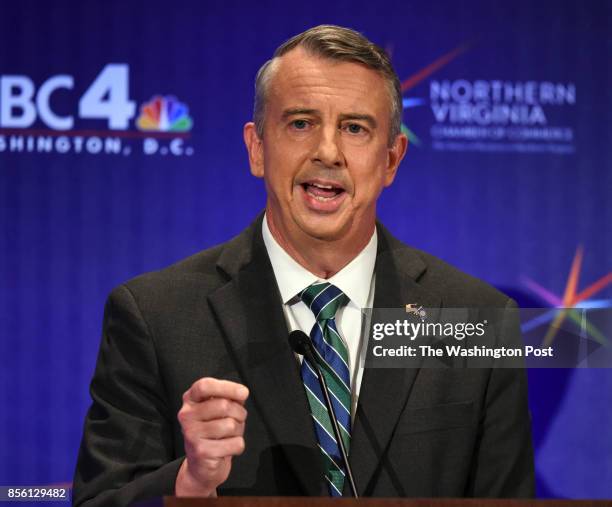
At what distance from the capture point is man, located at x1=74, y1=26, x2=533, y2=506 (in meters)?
1.58

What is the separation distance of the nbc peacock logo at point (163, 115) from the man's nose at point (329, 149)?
92 centimetres

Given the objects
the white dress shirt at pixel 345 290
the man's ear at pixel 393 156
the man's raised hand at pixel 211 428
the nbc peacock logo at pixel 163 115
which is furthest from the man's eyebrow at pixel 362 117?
the nbc peacock logo at pixel 163 115

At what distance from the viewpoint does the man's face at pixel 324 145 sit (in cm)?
175

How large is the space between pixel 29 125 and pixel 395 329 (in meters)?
1.39

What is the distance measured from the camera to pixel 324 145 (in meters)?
1.74

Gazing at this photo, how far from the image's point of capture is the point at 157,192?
263cm

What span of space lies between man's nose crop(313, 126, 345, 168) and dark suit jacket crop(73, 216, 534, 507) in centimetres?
21

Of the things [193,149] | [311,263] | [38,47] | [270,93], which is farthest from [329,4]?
[311,263]

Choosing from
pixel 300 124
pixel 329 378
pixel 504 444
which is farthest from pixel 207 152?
pixel 504 444

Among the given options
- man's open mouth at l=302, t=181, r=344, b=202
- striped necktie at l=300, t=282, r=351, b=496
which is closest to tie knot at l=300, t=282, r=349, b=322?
striped necktie at l=300, t=282, r=351, b=496

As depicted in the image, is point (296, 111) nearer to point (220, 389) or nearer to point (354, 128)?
point (354, 128)

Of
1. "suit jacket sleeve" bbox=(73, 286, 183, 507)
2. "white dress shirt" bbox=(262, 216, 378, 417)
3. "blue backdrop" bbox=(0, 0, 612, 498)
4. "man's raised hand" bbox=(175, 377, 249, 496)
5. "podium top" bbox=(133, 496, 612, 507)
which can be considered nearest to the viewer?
"podium top" bbox=(133, 496, 612, 507)

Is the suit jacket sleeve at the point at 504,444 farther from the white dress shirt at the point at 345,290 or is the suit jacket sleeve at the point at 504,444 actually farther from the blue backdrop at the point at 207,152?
the blue backdrop at the point at 207,152

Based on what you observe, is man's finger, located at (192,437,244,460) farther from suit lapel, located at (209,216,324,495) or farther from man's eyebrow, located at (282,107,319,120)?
man's eyebrow, located at (282,107,319,120)
